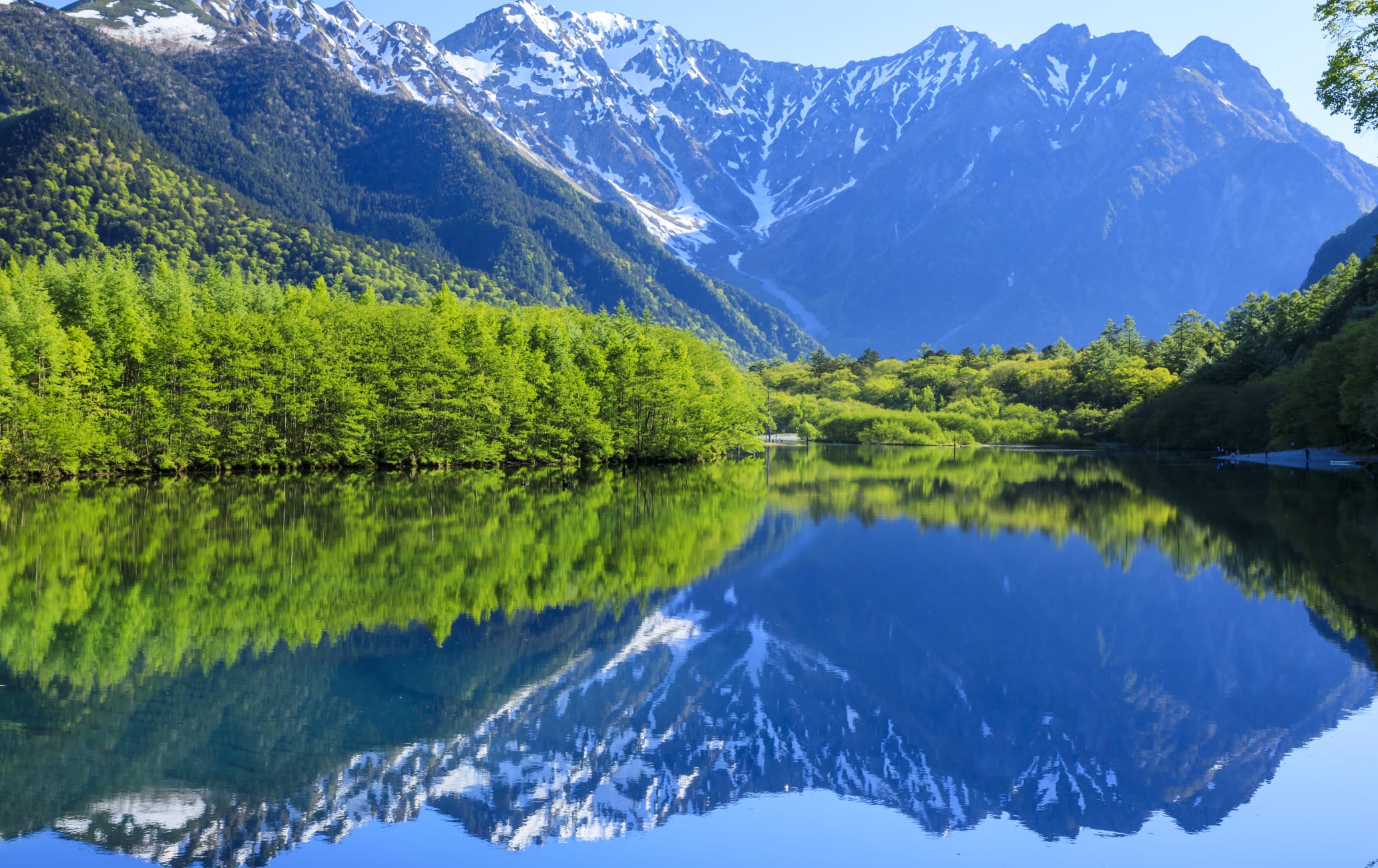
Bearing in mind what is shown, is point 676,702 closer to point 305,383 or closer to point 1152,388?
point 305,383

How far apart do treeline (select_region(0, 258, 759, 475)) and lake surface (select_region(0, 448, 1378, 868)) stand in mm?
21055

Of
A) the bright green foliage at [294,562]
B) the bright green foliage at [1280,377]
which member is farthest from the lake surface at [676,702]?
the bright green foliage at [1280,377]

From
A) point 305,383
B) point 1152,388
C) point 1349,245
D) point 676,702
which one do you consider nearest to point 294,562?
point 676,702

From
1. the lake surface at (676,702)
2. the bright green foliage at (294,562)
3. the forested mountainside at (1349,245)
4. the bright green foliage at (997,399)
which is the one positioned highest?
the forested mountainside at (1349,245)

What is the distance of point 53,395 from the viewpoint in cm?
4125

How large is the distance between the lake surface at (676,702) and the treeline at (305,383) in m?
21.1

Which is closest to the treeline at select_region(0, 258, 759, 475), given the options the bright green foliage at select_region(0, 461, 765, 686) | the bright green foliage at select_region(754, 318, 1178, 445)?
the bright green foliage at select_region(0, 461, 765, 686)

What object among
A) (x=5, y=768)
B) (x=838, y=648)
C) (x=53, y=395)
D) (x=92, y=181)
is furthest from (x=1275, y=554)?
(x=92, y=181)

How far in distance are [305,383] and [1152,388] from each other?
276 feet

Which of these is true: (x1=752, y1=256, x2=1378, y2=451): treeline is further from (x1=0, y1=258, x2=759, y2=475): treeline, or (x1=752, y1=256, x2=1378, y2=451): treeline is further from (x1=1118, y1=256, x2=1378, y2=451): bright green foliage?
(x1=0, y1=258, x2=759, y2=475): treeline

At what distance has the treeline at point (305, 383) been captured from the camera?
42.3 meters

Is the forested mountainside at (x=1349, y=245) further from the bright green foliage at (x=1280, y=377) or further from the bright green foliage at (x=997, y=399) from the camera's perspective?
the bright green foliage at (x=1280, y=377)

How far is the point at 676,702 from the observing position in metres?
11.4

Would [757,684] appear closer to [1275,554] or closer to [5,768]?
[5,768]
